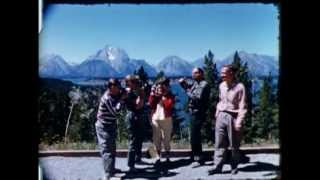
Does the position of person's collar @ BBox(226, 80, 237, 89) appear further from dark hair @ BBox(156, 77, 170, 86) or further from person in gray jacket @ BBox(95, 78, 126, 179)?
person in gray jacket @ BBox(95, 78, 126, 179)

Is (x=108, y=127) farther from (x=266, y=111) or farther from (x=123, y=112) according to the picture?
(x=266, y=111)

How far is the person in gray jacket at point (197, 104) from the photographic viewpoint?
11.6ft

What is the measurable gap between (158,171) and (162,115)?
34 cm

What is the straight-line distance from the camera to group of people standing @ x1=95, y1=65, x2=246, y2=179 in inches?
139

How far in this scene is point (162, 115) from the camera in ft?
11.7

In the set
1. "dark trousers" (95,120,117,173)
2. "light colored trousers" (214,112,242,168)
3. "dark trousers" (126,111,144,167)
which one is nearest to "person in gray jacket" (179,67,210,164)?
Result: "light colored trousers" (214,112,242,168)

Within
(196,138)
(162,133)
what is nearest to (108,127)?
(162,133)
